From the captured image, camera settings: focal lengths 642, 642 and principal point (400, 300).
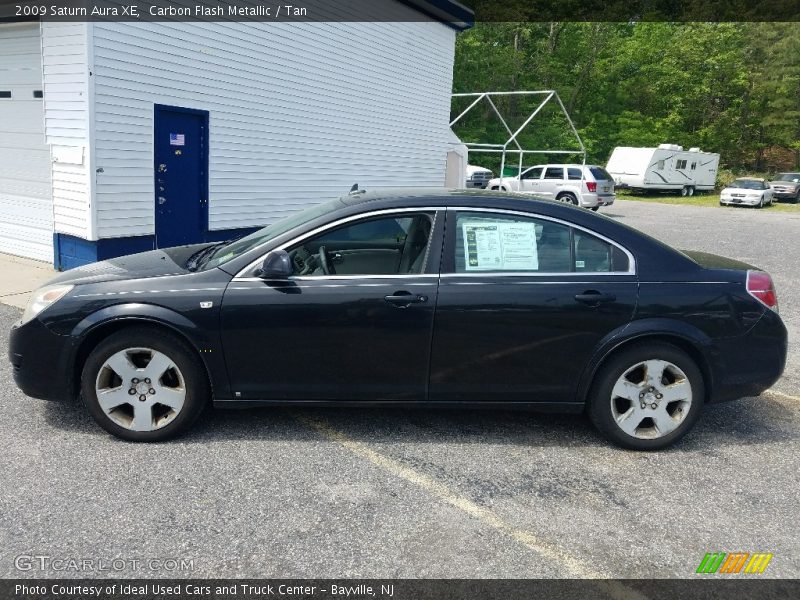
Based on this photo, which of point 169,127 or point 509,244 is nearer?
point 509,244

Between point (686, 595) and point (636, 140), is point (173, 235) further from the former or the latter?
point (636, 140)

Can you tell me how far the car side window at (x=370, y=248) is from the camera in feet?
12.9

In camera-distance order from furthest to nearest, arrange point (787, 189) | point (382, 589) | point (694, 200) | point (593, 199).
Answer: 1. point (787, 189)
2. point (694, 200)
3. point (593, 199)
4. point (382, 589)

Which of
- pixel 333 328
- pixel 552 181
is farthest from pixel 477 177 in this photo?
pixel 333 328

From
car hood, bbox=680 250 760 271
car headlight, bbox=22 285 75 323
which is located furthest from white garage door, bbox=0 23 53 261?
car hood, bbox=680 250 760 271

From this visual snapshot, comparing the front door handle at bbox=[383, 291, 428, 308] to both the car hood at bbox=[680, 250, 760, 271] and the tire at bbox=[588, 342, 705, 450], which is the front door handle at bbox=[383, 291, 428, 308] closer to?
the tire at bbox=[588, 342, 705, 450]

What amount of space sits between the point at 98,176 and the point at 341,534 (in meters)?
6.85

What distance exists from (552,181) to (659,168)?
14.4 meters

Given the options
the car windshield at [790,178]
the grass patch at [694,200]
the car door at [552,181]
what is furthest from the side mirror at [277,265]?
the car windshield at [790,178]

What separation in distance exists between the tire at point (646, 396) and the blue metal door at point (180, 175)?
711 cm

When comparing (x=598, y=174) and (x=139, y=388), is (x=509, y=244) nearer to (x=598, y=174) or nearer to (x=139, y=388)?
(x=139, y=388)

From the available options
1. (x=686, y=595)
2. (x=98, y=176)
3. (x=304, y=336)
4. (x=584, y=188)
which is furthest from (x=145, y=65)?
(x=584, y=188)

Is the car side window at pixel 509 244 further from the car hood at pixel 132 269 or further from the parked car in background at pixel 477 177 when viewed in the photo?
the parked car in background at pixel 477 177

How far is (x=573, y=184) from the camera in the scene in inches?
892
